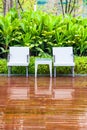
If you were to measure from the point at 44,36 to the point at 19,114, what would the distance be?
7.08m

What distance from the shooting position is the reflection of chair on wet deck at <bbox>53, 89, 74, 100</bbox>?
28.0ft

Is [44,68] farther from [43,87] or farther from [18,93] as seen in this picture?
[18,93]

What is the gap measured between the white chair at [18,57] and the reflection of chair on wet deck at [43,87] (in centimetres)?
83

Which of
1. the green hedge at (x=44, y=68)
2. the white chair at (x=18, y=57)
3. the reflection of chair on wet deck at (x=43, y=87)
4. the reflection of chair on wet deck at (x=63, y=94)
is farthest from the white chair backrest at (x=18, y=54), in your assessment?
the reflection of chair on wet deck at (x=63, y=94)

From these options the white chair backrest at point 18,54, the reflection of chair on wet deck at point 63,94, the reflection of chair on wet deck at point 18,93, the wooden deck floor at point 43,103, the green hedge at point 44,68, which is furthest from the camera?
the green hedge at point 44,68

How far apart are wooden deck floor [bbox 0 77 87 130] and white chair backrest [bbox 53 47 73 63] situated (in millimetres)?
895

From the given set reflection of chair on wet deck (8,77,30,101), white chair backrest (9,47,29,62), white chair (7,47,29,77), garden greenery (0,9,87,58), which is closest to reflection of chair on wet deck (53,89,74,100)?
reflection of chair on wet deck (8,77,30,101)

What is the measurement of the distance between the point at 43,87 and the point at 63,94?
1194 mm

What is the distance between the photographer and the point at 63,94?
8938 mm

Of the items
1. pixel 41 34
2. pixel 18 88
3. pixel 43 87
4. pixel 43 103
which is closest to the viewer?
pixel 43 103

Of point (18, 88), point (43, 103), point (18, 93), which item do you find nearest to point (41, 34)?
point (18, 88)

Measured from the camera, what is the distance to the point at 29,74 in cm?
1248

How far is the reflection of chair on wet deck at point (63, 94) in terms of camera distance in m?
8.53

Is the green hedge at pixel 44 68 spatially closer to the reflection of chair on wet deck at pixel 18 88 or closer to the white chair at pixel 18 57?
the white chair at pixel 18 57
